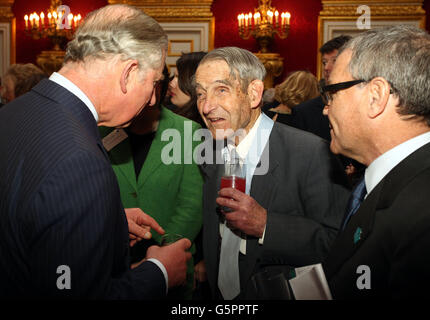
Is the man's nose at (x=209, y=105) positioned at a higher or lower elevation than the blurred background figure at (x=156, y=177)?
higher

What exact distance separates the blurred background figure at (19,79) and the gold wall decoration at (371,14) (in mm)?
5884

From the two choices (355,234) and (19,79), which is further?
(19,79)

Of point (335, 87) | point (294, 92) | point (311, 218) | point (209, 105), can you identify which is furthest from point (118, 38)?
point (294, 92)

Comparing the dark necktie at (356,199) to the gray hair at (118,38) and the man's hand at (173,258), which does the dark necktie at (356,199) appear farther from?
the gray hair at (118,38)

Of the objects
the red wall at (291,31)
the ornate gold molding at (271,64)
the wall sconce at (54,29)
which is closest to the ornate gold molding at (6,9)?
the wall sconce at (54,29)

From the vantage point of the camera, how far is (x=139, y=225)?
1858 mm

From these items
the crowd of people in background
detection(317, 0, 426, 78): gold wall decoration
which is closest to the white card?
the crowd of people in background

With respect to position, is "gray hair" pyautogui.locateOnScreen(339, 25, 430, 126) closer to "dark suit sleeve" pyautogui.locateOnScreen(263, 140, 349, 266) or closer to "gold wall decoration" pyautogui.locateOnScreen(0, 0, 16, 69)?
"dark suit sleeve" pyautogui.locateOnScreen(263, 140, 349, 266)

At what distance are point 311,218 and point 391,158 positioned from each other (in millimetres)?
628

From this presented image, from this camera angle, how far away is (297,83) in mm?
4301

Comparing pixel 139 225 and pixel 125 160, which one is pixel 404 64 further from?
pixel 125 160

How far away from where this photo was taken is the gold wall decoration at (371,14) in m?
7.92

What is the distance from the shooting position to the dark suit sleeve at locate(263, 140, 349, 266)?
1726 mm

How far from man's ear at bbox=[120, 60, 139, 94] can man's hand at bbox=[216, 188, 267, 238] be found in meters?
0.62
